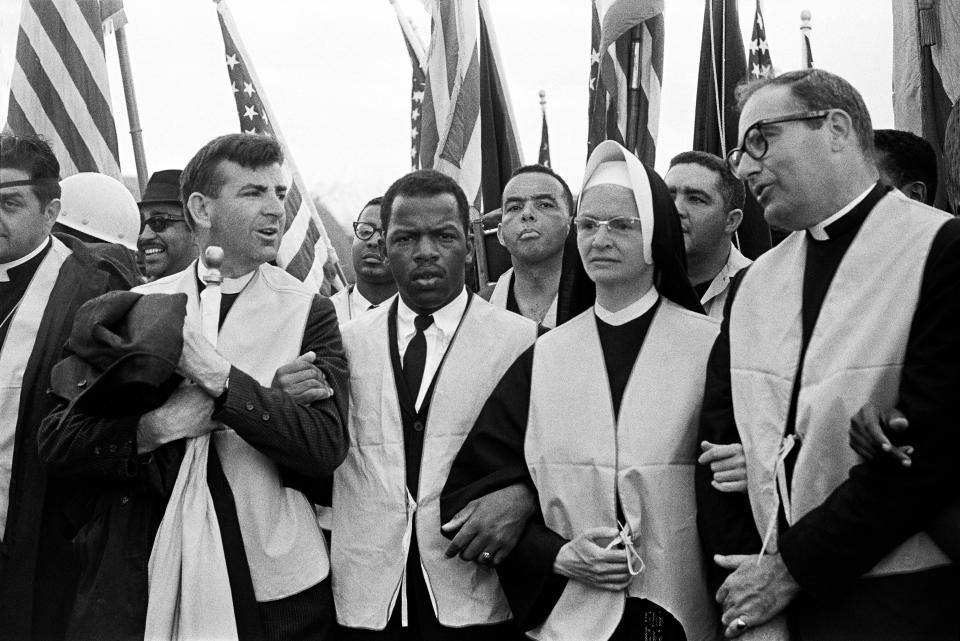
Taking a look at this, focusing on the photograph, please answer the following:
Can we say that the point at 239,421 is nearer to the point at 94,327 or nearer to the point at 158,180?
the point at 94,327

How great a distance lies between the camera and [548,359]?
4.03 m

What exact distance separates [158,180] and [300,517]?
3.01m

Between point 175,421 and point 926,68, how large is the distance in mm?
4833

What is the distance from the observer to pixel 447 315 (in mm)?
4328

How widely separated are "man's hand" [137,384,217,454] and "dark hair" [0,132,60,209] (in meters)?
1.39

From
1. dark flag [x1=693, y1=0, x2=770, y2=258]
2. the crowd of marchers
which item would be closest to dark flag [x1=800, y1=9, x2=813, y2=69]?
dark flag [x1=693, y1=0, x2=770, y2=258]

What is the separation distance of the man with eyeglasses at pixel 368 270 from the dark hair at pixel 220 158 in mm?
2112

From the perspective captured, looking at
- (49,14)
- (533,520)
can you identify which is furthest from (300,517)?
(49,14)

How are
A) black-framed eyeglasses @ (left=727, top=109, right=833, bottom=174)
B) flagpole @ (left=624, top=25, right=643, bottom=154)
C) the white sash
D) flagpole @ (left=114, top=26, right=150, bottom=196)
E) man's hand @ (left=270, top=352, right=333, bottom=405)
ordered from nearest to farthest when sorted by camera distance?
black-framed eyeglasses @ (left=727, top=109, right=833, bottom=174), man's hand @ (left=270, top=352, right=333, bottom=405), the white sash, flagpole @ (left=624, top=25, right=643, bottom=154), flagpole @ (left=114, top=26, right=150, bottom=196)

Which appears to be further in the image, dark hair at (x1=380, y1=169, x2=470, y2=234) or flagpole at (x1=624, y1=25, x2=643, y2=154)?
flagpole at (x1=624, y1=25, x2=643, y2=154)

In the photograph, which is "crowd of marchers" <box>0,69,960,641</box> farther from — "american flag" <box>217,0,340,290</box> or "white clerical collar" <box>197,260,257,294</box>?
"american flag" <box>217,0,340,290</box>

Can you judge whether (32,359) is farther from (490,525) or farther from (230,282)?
(490,525)

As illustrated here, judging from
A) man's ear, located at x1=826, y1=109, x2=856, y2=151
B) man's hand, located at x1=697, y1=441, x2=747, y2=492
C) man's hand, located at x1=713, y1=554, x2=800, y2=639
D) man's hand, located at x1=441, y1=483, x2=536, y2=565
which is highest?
man's ear, located at x1=826, y1=109, x2=856, y2=151

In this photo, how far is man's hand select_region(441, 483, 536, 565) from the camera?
379cm
